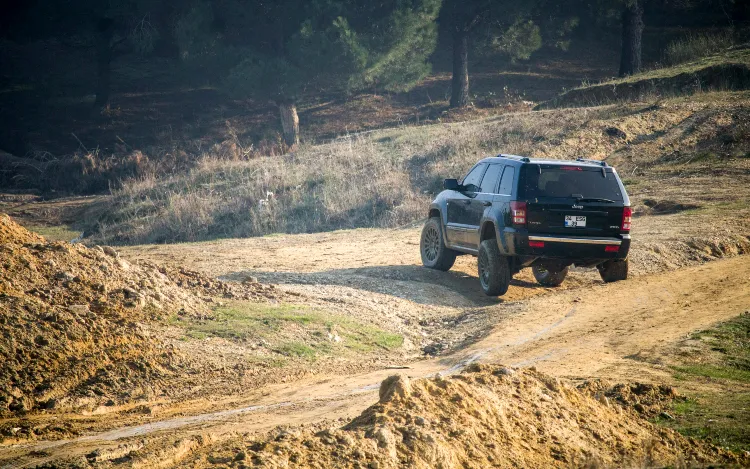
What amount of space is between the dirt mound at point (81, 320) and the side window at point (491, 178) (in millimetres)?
4065

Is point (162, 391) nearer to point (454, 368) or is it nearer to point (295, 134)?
point (454, 368)

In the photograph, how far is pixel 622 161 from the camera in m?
24.2

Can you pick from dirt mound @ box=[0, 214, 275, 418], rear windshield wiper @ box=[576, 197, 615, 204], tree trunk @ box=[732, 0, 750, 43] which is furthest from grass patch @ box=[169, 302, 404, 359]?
tree trunk @ box=[732, 0, 750, 43]

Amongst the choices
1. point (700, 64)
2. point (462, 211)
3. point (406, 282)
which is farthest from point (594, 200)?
point (700, 64)

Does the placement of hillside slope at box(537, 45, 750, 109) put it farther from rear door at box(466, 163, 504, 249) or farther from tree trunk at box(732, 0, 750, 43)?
rear door at box(466, 163, 504, 249)

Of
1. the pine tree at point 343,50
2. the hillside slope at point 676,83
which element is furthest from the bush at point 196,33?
the hillside slope at point 676,83

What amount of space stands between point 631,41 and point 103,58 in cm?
2658

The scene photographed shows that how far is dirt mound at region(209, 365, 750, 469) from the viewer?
5371mm

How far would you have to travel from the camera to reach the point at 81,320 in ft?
30.5

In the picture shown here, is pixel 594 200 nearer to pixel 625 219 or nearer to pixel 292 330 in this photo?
pixel 625 219

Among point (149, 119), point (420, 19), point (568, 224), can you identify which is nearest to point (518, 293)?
point (568, 224)

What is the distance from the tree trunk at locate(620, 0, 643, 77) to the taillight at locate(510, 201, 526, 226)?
89.8 ft

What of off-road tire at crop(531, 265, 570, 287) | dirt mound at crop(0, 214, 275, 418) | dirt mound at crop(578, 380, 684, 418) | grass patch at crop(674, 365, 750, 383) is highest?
dirt mound at crop(0, 214, 275, 418)

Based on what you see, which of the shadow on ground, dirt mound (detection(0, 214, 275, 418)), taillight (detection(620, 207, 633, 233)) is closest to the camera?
dirt mound (detection(0, 214, 275, 418))
